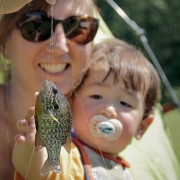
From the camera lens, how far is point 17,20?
2072 mm

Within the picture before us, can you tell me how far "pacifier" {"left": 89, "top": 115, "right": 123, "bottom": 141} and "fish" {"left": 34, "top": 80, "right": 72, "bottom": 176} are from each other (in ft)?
2.08

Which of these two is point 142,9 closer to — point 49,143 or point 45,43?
point 45,43

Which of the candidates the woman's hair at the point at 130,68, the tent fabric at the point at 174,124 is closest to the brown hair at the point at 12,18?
the woman's hair at the point at 130,68

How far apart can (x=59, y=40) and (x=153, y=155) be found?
3.28 ft

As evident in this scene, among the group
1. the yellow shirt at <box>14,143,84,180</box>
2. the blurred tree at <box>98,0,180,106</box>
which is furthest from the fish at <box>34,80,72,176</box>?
the blurred tree at <box>98,0,180,106</box>

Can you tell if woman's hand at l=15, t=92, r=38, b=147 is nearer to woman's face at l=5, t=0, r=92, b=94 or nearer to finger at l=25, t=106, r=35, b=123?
finger at l=25, t=106, r=35, b=123

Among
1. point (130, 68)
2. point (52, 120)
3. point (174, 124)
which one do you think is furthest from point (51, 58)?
point (174, 124)

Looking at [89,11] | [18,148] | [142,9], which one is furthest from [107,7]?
→ [18,148]

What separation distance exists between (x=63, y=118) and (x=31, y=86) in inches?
31.3

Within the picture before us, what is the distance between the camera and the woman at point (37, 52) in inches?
80.1

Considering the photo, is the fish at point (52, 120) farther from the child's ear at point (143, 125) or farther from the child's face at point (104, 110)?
the child's ear at point (143, 125)

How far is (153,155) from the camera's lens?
2816 millimetres

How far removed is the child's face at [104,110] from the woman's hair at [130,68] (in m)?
0.03

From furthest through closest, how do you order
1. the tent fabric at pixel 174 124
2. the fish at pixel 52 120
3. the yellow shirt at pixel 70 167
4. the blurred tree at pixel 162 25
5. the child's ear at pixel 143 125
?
the blurred tree at pixel 162 25 < the tent fabric at pixel 174 124 < the child's ear at pixel 143 125 < the yellow shirt at pixel 70 167 < the fish at pixel 52 120
